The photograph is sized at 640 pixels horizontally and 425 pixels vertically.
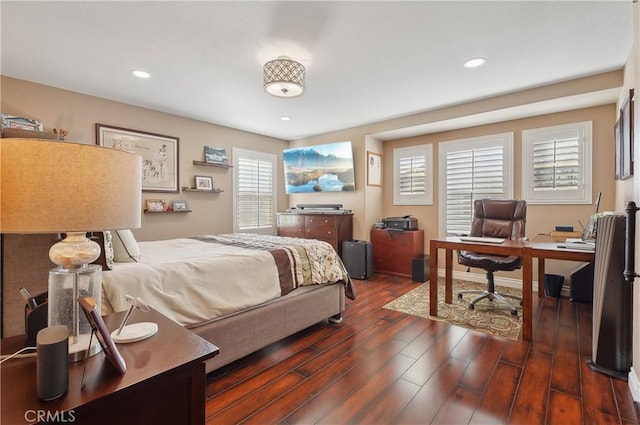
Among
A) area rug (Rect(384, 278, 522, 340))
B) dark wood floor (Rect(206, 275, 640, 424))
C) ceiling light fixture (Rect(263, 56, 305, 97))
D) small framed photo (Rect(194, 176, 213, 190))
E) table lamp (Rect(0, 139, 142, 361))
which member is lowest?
dark wood floor (Rect(206, 275, 640, 424))

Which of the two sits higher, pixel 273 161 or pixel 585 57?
pixel 585 57

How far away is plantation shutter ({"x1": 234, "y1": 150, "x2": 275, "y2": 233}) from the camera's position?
500 cm

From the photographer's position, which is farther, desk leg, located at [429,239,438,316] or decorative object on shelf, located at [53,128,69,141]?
decorative object on shelf, located at [53,128,69,141]

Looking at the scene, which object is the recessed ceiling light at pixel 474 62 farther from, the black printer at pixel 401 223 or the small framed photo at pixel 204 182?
the small framed photo at pixel 204 182

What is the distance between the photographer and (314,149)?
5.20 meters

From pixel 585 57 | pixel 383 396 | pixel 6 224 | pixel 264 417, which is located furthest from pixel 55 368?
pixel 585 57

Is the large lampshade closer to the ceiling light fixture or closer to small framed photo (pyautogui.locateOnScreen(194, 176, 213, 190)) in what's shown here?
the ceiling light fixture

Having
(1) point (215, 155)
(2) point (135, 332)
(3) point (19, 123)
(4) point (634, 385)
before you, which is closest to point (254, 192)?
(1) point (215, 155)

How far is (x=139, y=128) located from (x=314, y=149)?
2604 millimetres

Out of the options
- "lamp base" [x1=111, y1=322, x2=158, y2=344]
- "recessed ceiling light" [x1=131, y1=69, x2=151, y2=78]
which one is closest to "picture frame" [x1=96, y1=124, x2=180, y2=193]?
"recessed ceiling light" [x1=131, y1=69, x2=151, y2=78]

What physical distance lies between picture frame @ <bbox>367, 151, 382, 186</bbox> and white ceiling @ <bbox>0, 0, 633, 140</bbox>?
56.2 inches

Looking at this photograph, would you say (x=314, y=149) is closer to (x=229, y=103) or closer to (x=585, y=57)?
(x=229, y=103)

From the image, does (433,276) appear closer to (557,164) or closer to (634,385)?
(634,385)

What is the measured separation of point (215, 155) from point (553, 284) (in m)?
4.81
